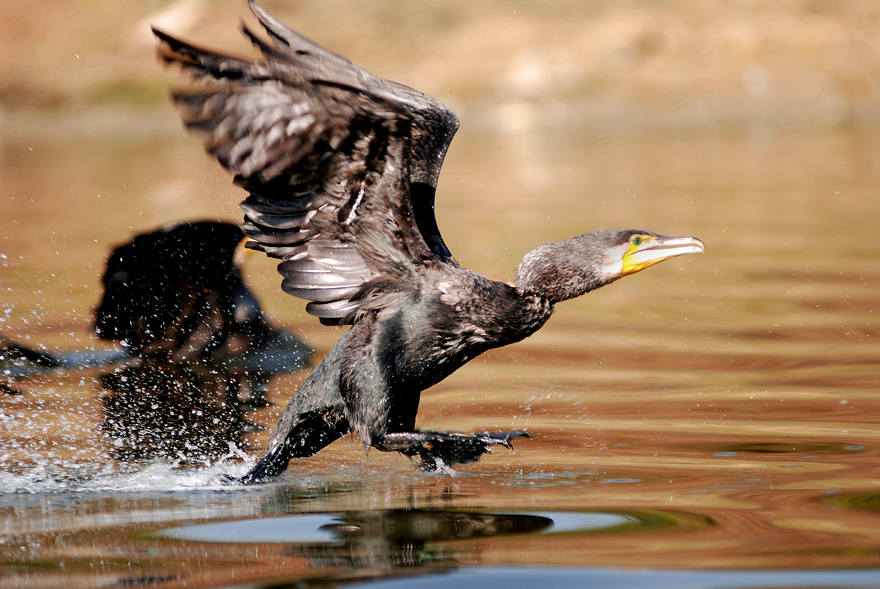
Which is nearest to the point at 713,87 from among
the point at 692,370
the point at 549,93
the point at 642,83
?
the point at 642,83

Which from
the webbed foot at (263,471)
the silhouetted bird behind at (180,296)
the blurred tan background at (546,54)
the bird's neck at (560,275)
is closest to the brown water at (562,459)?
the webbed foot at (263,471)

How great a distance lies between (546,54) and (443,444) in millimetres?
27896

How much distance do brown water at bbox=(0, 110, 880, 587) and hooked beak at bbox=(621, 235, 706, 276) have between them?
2.76 feet

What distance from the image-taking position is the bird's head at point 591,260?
Result: 5.02 meters

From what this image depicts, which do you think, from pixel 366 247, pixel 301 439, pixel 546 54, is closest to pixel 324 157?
pixel 366 247

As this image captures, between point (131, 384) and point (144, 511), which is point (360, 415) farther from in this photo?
point (131, 384)

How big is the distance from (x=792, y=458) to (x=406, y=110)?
220cm

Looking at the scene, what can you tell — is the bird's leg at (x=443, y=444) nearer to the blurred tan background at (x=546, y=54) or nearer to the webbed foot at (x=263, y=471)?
the webbed foot at (x=263, y=471)

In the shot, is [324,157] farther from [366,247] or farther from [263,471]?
[263,471]

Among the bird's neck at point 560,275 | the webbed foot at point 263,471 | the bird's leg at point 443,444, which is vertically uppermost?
the bird's neck at point 560,275

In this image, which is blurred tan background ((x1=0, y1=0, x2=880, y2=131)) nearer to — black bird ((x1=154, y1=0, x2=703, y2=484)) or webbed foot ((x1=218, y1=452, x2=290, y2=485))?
black bird ((x1=154, y1=0, x2=703, y2=484))

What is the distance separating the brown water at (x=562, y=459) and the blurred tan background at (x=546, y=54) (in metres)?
17.6

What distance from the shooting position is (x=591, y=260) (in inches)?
199

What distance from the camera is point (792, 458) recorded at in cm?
481
